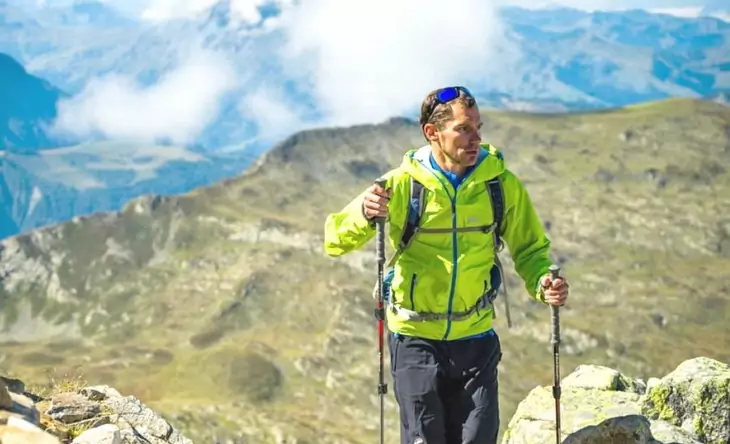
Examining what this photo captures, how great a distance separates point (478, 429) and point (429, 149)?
4.39m

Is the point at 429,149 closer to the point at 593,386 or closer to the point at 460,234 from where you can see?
the point at 460,234

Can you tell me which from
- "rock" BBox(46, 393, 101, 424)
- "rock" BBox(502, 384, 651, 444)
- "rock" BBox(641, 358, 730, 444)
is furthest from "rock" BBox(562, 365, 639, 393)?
"rock" BBox(46, 393, 101, 424)

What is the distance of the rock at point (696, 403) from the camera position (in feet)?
51.3

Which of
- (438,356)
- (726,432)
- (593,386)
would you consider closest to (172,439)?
(438,356)

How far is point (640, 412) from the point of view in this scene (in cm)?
1549

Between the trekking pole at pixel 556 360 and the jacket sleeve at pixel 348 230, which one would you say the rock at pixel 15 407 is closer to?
the jacket sleeve at pixel 348 230

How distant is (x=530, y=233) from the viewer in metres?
12.1

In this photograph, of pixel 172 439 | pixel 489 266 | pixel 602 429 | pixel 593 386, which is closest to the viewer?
pixel 489 266

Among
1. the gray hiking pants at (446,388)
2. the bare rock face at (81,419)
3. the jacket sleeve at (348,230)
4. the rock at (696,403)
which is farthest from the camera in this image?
the rock at (696,403)

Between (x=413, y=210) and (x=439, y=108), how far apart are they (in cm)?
162

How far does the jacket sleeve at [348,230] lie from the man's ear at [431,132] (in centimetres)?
143

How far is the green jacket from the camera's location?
11320 mm

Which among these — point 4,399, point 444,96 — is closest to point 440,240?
point 444,96

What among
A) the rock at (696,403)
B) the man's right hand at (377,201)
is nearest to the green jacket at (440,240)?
the man's right hand at (377,201)
